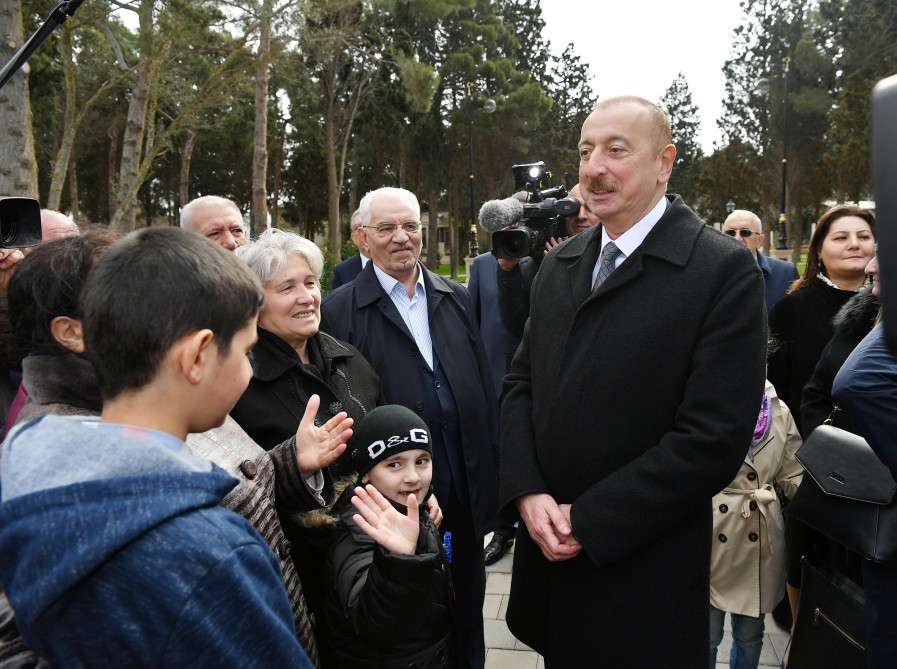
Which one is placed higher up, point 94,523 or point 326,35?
point 326,35

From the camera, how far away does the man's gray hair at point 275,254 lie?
261 centimetres

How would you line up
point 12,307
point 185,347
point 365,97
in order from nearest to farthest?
point 185,347 → point 12,307 → point 365,97

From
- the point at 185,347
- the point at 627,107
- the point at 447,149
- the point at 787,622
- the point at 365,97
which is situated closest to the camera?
the point at 185,347

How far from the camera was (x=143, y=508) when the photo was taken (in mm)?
1039

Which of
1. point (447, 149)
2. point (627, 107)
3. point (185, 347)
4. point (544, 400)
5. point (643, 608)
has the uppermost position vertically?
point (447, 149)

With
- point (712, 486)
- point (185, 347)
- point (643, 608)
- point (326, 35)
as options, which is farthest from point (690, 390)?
point (326, 35)

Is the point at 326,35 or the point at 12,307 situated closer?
the point at 12,307

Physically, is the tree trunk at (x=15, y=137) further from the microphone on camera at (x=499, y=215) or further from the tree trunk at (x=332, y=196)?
the tree trunk at (x=332, y=196)

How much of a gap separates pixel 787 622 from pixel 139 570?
3561 mm

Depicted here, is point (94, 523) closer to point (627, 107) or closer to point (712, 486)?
point (712, 486)

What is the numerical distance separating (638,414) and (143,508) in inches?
55.8

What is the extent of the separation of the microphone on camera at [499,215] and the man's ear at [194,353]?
2598 mm

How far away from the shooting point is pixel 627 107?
2207mm

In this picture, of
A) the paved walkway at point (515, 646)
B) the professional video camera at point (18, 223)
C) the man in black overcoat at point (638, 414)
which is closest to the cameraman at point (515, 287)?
the paved walkway at point (515, 646)
